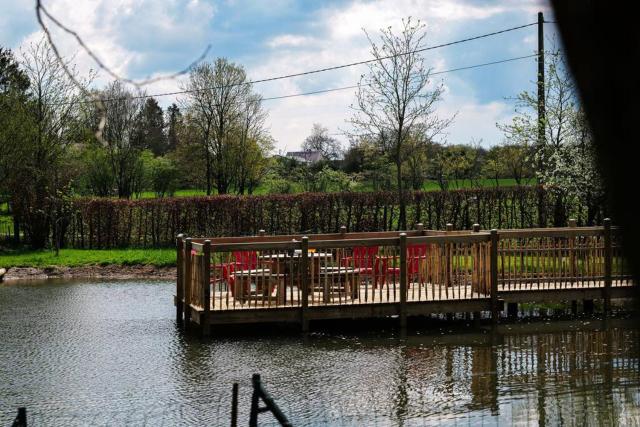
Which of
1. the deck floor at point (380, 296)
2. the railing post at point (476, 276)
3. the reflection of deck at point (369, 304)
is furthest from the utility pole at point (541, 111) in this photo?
the railing post at point (476, 276)

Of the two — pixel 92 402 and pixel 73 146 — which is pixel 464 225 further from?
pixel 92 402

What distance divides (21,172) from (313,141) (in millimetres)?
41135

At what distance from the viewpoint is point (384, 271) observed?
587 inches

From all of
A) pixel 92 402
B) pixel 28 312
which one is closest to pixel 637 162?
pixel 92 402

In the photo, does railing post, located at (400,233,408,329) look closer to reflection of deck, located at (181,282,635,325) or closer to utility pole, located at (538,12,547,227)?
reflection of deck, located at (181,282,635,325)

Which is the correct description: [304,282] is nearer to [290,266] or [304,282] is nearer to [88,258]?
[290,266]

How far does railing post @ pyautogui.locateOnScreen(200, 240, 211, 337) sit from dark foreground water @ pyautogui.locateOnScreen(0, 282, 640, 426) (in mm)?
390

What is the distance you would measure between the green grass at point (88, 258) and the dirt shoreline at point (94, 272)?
29 cm

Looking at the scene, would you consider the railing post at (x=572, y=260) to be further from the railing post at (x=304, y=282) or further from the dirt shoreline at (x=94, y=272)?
the dirt shoreline at (x=94, y=272)

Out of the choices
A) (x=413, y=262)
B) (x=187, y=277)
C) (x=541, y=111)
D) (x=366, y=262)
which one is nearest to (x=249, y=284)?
(x=187, y=277)

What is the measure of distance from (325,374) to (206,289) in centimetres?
322

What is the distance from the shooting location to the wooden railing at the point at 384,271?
1364cm

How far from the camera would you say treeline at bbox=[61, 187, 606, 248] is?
27.8 metres

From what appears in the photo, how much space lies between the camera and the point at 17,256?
27.4 metres
